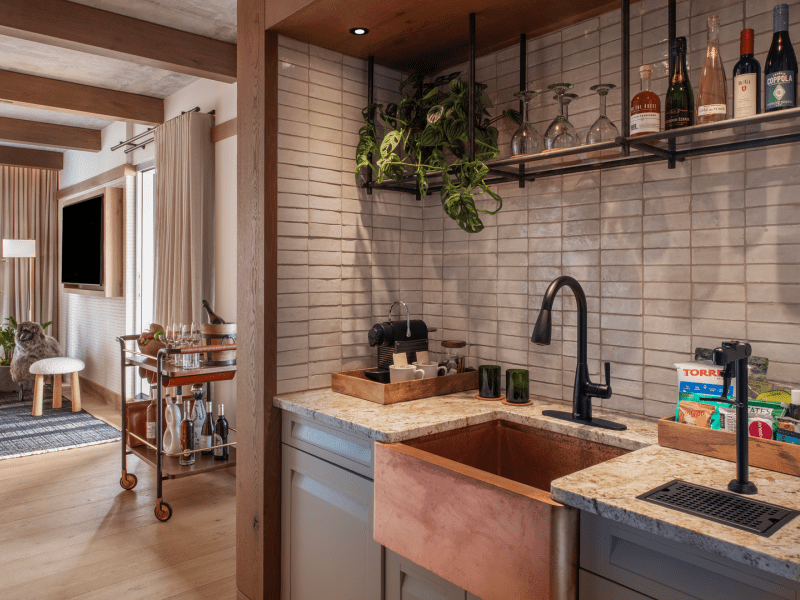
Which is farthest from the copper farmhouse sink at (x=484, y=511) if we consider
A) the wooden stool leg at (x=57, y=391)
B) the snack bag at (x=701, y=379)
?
the wooden stool leg at (x=57, y=391)

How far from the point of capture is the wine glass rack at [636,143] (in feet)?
4.40

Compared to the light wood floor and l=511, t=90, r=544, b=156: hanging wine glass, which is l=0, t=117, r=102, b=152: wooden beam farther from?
l=511, t=90, r=544, b=156: hanging wine glass

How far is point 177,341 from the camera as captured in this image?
3.17 meters

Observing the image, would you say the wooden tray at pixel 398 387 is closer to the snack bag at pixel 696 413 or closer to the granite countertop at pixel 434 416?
the granite countertop at pixel 434 416

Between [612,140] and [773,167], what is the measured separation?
395 mm

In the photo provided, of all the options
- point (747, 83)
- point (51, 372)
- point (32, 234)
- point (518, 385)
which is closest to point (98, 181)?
point (32, 234)

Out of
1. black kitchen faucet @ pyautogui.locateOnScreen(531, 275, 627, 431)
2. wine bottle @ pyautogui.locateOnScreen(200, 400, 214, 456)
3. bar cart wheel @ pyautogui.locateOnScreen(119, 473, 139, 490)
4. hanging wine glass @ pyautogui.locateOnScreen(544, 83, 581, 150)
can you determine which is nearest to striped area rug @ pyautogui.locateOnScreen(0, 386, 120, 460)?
bar cart wheel @ pyautogui.locateOnScreen(119, 473, 139, 490)

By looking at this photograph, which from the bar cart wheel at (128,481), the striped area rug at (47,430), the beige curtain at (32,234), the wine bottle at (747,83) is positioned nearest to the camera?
the wine bottle at (747,83)

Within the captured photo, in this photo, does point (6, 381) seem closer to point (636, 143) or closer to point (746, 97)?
point (636, 143)

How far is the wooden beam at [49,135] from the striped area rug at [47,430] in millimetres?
2485

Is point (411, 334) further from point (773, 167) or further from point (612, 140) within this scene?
point (773, 167)

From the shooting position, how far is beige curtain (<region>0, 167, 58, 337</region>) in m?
6.61

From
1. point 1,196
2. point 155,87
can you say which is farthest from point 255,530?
point 1,196

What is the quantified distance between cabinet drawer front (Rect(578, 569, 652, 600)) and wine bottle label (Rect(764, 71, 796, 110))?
3.39 ft
